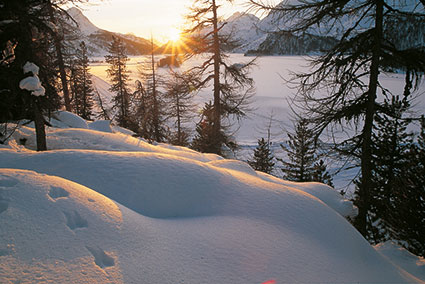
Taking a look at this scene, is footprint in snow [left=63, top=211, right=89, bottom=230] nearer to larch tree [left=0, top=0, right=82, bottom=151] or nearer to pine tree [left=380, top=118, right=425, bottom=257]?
larch tree [left=0, top=0, right=82, bottom=151]

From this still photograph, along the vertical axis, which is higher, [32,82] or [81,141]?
[32,82]

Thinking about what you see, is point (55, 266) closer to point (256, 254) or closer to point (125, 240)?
point (125, 240)

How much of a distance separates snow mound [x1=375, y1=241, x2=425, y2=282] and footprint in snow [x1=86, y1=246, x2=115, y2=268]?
20.8ft

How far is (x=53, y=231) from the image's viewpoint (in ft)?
9.32

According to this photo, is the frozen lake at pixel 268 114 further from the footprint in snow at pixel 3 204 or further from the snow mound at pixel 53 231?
the footprint in snow at pixel 3 204

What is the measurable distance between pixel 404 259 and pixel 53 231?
7.76 m

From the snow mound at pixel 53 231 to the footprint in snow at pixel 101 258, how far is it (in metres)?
0.01

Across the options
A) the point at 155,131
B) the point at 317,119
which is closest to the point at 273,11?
the point at 317,119

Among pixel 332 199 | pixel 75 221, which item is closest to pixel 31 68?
pixel 75 221

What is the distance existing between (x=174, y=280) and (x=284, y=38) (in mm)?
6226

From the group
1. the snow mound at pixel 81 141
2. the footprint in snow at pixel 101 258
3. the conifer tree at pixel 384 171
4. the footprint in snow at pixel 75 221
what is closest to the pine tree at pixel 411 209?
the conifer tree at pixel 384 171

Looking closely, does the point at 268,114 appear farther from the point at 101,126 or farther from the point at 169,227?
the point at 169,227

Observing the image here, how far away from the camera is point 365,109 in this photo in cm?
654

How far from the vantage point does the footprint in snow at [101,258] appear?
2.69 meters
